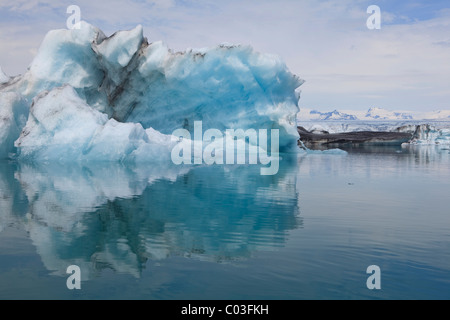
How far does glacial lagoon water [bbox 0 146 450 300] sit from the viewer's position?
12.0 ft

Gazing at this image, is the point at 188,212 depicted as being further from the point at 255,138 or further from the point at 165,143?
the point at 255,138

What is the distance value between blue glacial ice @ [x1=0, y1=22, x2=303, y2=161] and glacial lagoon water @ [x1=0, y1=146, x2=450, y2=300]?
18.8 ft

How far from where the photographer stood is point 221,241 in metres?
5.16

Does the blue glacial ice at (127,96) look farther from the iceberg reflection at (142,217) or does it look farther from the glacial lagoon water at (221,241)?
the glacial lagoon water at (221,241)

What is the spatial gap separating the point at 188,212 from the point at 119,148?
897 centimetres

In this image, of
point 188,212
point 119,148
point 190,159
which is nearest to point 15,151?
point 119,148

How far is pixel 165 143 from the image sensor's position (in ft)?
53.6

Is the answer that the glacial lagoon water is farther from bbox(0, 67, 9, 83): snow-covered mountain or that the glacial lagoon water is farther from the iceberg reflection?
bbox(0, 67, 9, 83): snow-covered mountain

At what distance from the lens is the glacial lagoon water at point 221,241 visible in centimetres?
366

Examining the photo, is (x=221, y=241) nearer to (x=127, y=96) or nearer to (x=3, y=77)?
(x=127, y=96)

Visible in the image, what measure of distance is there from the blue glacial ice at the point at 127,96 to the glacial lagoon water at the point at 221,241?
18.8 ft

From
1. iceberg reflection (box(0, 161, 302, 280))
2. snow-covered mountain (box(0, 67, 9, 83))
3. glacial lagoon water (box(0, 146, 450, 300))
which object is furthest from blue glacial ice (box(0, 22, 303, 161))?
glacial lagoon water (box(0, 146, 450, 300))

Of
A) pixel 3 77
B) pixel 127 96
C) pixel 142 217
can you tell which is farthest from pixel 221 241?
pixel 3 77

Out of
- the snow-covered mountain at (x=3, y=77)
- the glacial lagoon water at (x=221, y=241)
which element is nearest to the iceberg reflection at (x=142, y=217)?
the glacial lagoon water at (x=221, y=241)
